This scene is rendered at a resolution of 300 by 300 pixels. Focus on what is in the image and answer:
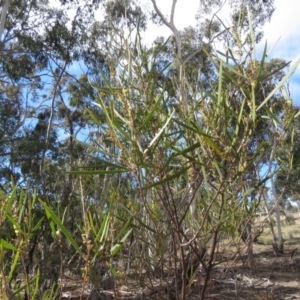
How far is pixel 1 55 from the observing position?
1177cm

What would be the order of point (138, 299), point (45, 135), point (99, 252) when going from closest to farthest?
point (99, 252) < point (138, 299) < point (45, 135)

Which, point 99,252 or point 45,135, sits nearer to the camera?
point 99,252

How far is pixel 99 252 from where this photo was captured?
0.93m

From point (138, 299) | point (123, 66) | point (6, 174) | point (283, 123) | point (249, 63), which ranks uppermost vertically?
point (6, 174)

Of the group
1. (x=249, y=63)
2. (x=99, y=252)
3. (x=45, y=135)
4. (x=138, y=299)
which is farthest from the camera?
(x=45, y=135)

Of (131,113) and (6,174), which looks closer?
(131,113)

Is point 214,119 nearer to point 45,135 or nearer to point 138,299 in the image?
point 138,299

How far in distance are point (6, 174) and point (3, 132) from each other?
106 cm

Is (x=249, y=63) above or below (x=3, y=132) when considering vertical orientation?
below

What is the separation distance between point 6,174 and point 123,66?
1087cm

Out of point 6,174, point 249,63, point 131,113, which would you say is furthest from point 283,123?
point 6,174

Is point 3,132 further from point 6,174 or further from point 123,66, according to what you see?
point 123,66

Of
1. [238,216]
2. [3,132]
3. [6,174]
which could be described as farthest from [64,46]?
[238,216]

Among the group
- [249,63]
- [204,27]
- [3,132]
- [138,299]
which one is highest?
[204,27]
